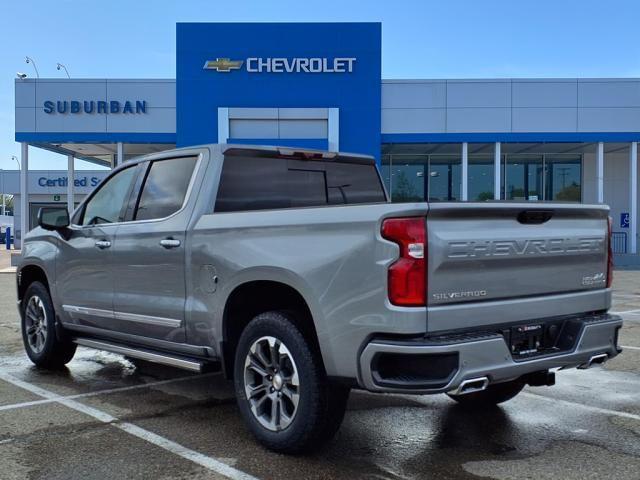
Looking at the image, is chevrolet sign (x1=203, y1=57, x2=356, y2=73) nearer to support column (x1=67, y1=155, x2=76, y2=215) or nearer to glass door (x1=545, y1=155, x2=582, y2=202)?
support column (x1=67, y1=155, x2=76, y2=215)

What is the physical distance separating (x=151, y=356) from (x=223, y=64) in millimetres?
19767

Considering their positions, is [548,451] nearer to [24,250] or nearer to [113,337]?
[113,337]

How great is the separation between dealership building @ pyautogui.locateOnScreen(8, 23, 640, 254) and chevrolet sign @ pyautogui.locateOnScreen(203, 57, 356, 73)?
36 mm

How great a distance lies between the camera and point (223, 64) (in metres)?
23.1

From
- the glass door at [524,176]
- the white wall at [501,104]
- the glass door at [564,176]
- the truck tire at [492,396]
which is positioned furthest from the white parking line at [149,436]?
the glass door at [564,176]

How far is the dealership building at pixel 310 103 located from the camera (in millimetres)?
23125

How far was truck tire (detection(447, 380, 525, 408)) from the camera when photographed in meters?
4.90

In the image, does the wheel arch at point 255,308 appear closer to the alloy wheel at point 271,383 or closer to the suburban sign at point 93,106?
the alloy wheel at point 271,383

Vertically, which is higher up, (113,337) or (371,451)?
(113,337)

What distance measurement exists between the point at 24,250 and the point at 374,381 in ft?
15.7

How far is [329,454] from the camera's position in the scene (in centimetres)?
399

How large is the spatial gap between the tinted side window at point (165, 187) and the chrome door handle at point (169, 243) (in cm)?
26

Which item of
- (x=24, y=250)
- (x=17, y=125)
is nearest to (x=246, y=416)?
(x=24, y=250)

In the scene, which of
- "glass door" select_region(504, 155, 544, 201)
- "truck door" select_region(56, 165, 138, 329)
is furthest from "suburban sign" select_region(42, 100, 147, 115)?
"truck door" select_region(56, 165, 138, 329)
